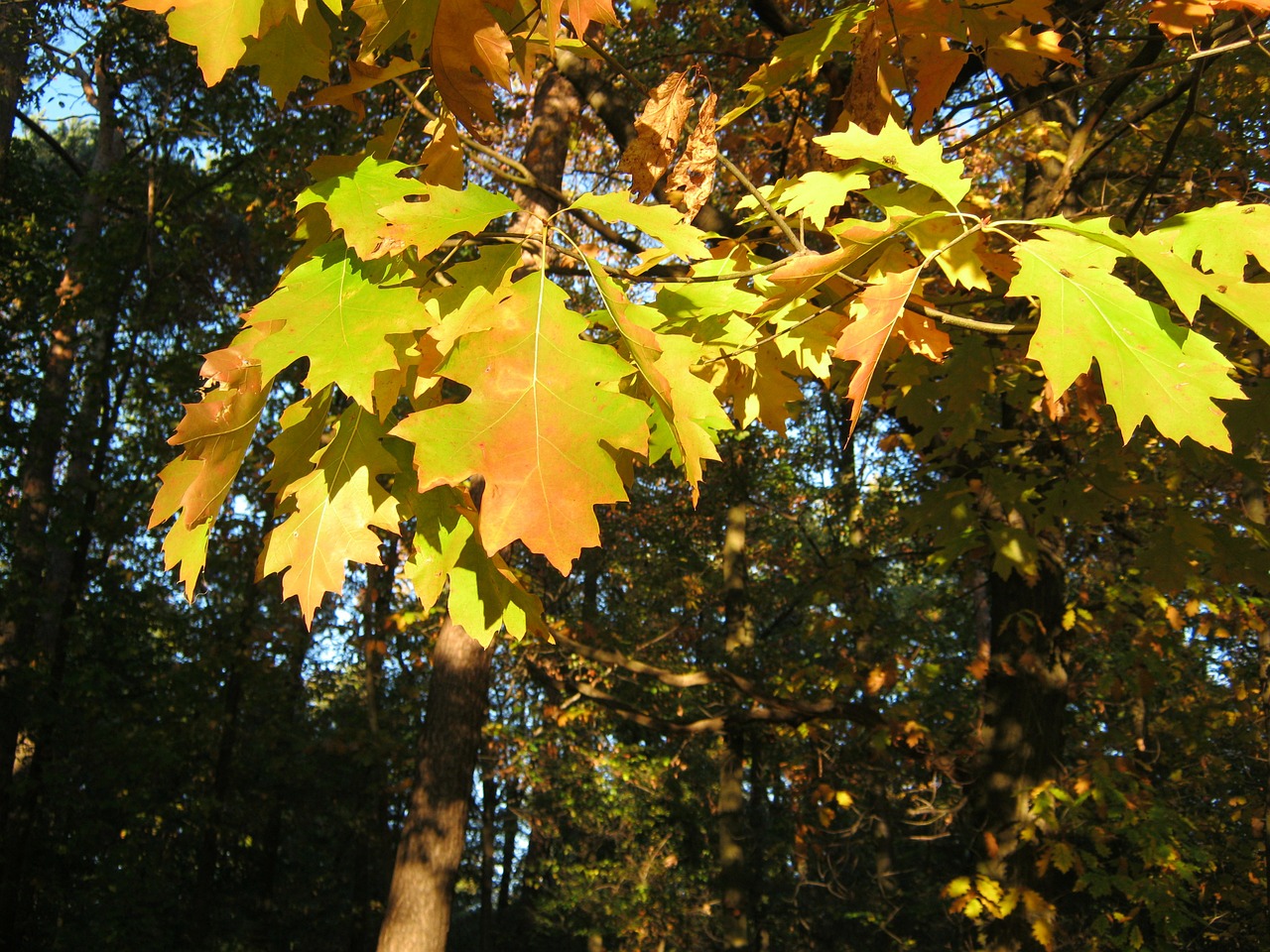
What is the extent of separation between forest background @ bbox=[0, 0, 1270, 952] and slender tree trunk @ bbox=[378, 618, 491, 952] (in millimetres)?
24

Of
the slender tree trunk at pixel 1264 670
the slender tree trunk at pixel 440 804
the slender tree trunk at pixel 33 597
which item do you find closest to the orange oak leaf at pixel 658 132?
the slender tree trunk at pixel 440 804

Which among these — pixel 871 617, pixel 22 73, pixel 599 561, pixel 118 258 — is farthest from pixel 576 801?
pixel 22 73

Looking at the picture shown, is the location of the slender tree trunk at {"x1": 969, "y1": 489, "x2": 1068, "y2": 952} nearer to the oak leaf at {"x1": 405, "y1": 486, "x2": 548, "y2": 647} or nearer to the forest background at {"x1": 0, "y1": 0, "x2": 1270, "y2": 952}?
the forest background at {"x1": 0, "y1": 0, "x2": 1270, "y2": 952}

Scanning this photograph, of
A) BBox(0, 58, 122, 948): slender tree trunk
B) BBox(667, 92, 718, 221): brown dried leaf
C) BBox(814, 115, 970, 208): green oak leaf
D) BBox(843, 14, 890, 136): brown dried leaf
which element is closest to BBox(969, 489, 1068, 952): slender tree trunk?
BBox(843, 14, 890, 136): brown dried leaf

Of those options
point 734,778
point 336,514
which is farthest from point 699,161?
point 734,778

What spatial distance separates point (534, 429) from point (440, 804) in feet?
15.3

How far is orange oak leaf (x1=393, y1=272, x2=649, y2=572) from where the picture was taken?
1092 millimetres

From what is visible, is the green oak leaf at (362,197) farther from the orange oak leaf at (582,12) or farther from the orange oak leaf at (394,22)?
the orange oak leaf at (582,12)

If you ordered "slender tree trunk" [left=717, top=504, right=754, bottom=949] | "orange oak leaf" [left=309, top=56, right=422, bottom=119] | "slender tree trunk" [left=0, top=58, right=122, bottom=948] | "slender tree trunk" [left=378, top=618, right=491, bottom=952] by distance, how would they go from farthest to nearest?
1. "slender tree trunk" [left=717, top=504, right=754, bottom=949]
2. "slender tree trunk" [left=0, top=58, right=122, bottom=948]
3. "slender tree trunk" [left=378, top=618, right=491, bottom=952]
4. "orange oak leaf" [left=309, top=56, right=422, bottom=119]

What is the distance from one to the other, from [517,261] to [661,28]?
6695 millimetres

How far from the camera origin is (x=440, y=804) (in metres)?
5.21

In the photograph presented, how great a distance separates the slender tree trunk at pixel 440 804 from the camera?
16.3 ft

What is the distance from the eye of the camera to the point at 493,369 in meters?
1.15

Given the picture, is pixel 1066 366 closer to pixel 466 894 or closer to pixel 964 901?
pixel 964 901
